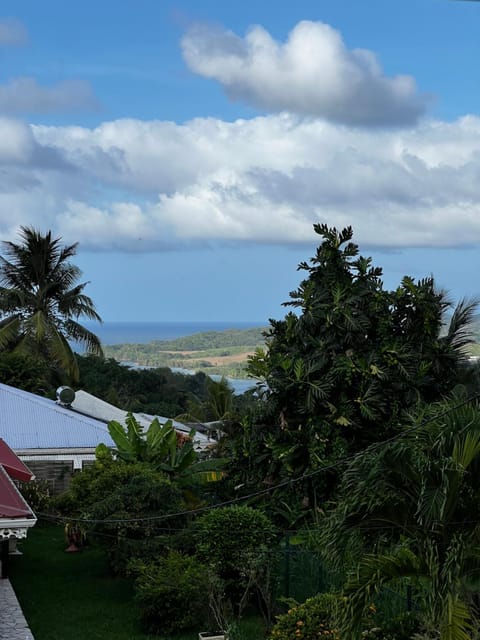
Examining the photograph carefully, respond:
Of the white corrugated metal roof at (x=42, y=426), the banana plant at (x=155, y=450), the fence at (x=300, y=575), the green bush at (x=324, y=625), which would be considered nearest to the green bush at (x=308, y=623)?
the green bush at (x=324, y=625)

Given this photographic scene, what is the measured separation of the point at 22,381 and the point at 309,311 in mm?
14977

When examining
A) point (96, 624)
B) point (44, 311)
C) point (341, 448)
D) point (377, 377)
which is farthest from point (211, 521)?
point (44, 311)

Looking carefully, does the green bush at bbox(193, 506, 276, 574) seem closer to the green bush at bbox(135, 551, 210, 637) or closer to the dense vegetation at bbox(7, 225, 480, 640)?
the dense vegetation at bbox(7, 225, 480, 640)

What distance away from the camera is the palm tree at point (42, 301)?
33.6m

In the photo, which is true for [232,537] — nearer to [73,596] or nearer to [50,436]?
[73,596]

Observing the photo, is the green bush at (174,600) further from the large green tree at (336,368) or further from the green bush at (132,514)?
the large green tree at (336,368)

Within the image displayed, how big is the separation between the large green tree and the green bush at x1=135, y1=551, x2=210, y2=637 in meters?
4.34

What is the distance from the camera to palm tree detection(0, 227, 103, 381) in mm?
33562

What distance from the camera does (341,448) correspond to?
57.0ft

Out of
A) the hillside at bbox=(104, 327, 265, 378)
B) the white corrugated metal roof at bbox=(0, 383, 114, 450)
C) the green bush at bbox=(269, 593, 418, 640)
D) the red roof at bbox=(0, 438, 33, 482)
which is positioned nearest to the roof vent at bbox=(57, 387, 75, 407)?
the white corrugated metal roof at bbox=(0, 383, 114, 450)

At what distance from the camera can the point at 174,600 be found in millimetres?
13617

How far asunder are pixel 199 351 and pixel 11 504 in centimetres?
→ 17020

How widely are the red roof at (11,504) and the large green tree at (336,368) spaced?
6.51 metres

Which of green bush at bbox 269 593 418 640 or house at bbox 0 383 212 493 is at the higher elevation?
house at bbox 0 383 212 493
